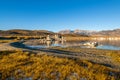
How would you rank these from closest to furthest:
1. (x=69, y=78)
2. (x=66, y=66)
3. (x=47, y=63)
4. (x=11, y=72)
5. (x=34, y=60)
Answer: (x=69, y=78) < (x=11, y=72) < (x=66, y=66) < (x=47, y=63) < (x=34, y=60)

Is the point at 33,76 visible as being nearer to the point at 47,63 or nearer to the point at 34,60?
the point at 47,63

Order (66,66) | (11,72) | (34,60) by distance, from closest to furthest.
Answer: (11,72)
(66,66)
(34,60)

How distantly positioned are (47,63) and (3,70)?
178 inches

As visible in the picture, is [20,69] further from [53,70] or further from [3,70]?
[53,70]

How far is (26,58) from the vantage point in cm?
2122

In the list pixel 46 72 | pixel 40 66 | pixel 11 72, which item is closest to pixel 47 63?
pixel 40 66

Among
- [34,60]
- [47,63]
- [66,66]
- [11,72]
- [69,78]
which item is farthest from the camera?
[34,60]

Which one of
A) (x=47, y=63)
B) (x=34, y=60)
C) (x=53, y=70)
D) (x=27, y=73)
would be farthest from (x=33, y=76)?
(x=34, y=60)

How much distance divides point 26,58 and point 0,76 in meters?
6.41

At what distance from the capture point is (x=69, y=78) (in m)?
14.9

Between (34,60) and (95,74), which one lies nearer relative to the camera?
(95,74)

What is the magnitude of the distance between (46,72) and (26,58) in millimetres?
5850

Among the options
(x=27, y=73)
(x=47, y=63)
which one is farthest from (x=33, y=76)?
(x=47, y=63)

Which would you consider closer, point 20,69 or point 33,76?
point 33,76
